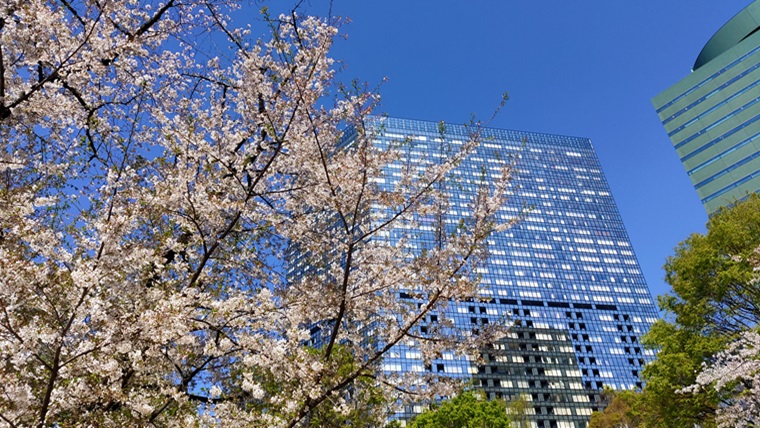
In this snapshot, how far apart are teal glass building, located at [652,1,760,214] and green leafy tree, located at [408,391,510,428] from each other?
53.7 m

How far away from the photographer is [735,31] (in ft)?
261

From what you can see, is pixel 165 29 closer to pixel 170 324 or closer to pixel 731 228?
pixel 170 324

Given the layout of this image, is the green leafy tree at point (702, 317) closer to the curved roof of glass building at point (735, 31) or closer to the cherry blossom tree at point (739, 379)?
the cherry blossom tree at point (739, 379)

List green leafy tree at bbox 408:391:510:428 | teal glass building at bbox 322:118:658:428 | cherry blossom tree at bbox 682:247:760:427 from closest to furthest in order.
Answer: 1. cherry blossom tree at bbox 682:247:760:427
2. green leafy tree at bbox 408:391:510:428
3. teal glass building at bbox 322:118:658:428

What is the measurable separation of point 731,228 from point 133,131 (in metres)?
20.8

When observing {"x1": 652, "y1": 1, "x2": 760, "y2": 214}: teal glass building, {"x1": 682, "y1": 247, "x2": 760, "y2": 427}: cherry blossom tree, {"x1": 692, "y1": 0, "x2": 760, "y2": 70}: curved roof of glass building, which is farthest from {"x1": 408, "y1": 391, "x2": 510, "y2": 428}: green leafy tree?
{"x1": 692, "y1": 0, "x2": 760, "y2": 70}: curved roof of glass building

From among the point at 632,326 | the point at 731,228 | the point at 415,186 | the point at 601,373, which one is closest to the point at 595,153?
the point at 632,326

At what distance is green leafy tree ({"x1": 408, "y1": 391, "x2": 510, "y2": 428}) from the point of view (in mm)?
25172

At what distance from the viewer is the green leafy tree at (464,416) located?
991 inches

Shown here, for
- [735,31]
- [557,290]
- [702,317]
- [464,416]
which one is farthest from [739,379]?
[557,290]

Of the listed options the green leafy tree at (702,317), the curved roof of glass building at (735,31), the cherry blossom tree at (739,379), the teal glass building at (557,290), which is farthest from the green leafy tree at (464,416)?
the curved roof of glass building at (735,31)

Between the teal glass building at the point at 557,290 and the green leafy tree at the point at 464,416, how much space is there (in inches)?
2075

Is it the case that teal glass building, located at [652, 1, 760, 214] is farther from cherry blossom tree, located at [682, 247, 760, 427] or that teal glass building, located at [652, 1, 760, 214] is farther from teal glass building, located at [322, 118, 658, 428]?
cherry blossom tree, located at [682, 247, 760, 427]

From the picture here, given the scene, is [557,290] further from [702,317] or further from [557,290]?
[702,317]
